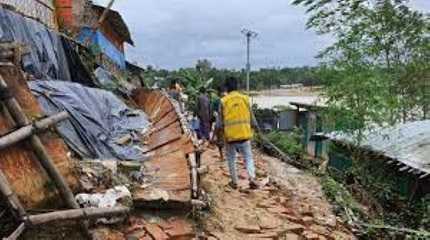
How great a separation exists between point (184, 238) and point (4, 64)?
2358mm

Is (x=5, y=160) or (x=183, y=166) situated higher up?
(x=5, y=160)

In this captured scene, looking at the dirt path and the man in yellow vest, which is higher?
the man in yellow vest

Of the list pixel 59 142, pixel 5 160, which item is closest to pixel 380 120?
pixel 59 142

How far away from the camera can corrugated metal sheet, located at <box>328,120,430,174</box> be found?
12422mm

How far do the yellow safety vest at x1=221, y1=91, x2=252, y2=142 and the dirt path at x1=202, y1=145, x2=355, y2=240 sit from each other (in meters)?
0.77

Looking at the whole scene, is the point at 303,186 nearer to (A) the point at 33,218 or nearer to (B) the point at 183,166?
(B) the point at 183,166

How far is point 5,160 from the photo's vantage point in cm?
500

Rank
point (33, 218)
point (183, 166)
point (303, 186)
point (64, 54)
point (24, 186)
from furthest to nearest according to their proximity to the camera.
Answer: point (64, 54) < point (303, 186) < point (183, 166) < point (24, 186) < point (33, 218)

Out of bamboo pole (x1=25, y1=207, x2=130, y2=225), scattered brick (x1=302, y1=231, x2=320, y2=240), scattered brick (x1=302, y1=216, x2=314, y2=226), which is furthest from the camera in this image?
scattered brick (x1=302, y1=216, x2=314, y2=226)

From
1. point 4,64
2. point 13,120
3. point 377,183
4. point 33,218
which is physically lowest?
point 377,183

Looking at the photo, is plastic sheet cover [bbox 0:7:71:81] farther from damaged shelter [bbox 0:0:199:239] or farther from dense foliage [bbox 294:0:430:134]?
dense foliage [bbox 294:0:430:134]

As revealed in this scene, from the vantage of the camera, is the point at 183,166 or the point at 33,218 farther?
the point at 183,166

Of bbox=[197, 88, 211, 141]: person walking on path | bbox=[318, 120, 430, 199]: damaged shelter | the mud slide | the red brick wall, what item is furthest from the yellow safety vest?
the red brick wall

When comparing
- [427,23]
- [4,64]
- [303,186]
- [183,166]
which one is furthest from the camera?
[427,23]
